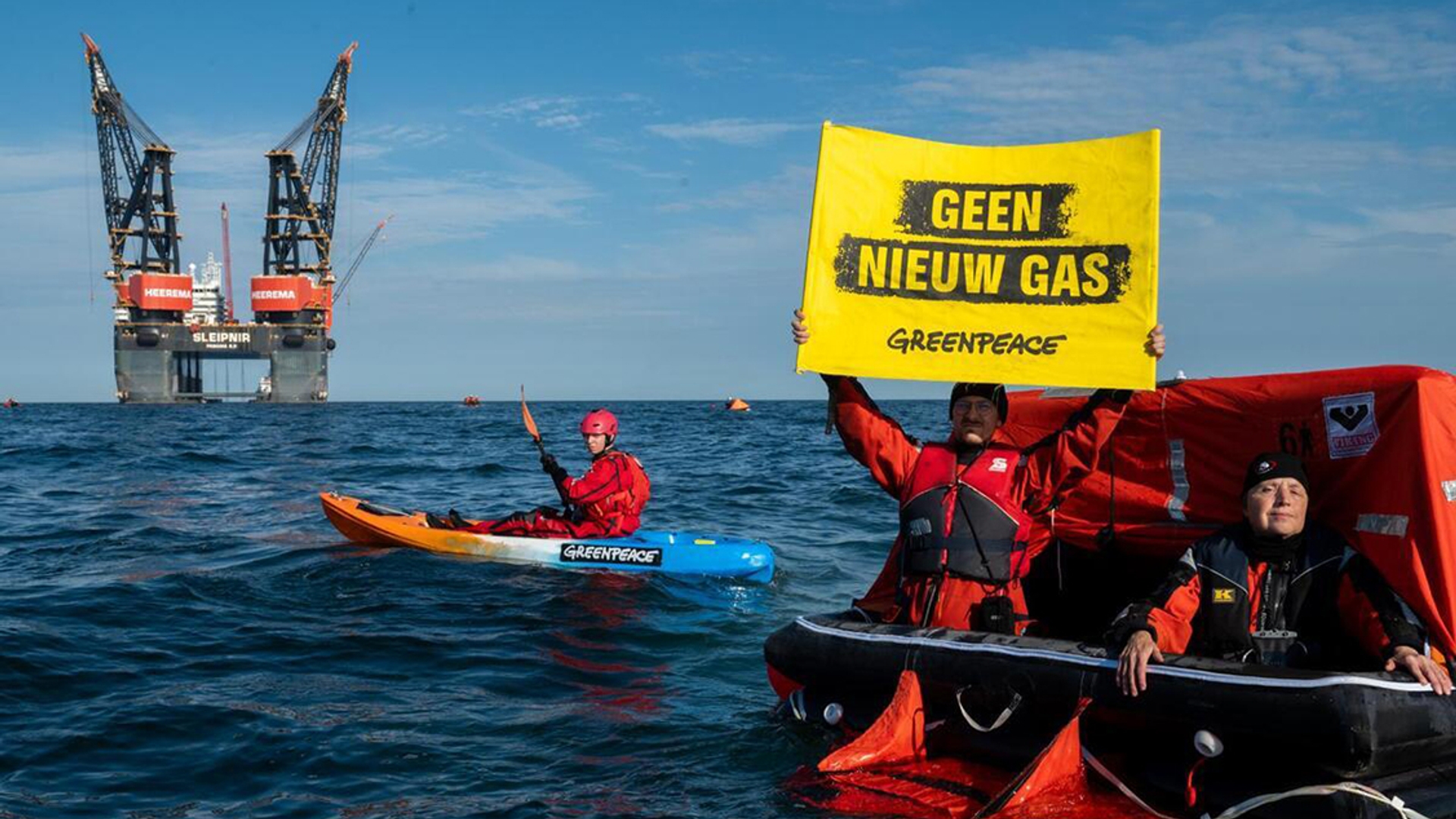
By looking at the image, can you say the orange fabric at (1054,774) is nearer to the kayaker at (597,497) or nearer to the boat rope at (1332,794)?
the boat rope at (1332,794)

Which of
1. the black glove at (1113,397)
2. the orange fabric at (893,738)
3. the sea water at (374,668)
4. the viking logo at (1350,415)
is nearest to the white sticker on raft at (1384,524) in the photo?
the viking logo at (1350,415)

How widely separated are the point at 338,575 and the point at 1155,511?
26.3 feet

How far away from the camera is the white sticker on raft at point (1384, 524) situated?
5070 mm

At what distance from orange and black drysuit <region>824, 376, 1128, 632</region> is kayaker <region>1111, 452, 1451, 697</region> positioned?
2.44 feet

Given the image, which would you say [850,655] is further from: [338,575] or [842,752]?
[338,575]

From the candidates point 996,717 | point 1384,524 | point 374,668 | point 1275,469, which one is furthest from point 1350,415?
point 374,668

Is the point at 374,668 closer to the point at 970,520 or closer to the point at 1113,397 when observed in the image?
the point at 970,520

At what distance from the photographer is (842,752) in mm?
5367

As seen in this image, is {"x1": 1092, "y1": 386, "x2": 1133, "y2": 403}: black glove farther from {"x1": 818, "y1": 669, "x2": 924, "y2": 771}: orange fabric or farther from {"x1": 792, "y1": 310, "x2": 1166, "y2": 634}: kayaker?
{"x1": 818, "y1": 669, "x2": 924, "y2": 771}: orange fabric

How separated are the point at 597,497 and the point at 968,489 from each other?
6944 mm

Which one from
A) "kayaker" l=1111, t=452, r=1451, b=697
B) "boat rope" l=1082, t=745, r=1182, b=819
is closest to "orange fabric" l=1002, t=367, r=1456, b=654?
"kayaker" l=1111, t=452, r=1451, b=697

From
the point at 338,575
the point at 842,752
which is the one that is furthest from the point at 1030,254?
the point at 338,575

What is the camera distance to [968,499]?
19.1 ft

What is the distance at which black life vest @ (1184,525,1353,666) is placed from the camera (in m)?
5.11
